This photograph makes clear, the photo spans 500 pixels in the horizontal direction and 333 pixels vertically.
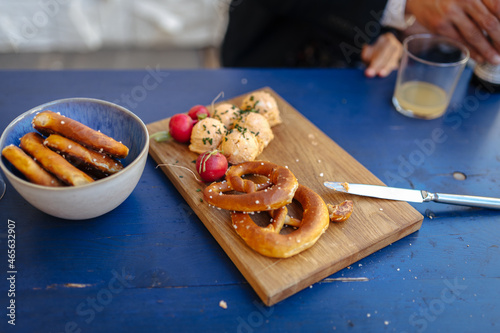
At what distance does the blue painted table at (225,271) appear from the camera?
83cm

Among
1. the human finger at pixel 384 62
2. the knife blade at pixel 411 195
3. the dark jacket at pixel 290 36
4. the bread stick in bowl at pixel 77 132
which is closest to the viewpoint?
the bread stick in bowl at pixel 77 132

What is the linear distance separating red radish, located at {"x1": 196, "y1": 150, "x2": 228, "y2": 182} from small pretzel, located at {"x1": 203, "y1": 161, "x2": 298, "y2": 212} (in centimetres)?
3

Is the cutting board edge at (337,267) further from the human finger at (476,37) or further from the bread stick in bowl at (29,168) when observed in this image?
the human finger at (476,37)

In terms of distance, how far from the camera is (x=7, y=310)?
0.82 metres

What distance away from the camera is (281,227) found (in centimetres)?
96

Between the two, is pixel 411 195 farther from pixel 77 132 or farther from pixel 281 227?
pixel 77 132

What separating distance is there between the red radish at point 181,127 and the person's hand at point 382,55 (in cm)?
93

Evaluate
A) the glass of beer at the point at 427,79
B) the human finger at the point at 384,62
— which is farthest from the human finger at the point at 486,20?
the human finger at the point at 384,62

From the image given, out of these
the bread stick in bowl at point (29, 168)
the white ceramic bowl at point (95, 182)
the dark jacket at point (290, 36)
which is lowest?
the dark jacket at point (290, 36)

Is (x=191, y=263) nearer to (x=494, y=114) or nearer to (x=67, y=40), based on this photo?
(x=494, y=114)

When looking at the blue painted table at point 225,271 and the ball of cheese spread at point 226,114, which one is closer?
the blue painted table at point 225,271

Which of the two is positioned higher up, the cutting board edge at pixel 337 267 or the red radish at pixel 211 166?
the red radish at pixel 211 166

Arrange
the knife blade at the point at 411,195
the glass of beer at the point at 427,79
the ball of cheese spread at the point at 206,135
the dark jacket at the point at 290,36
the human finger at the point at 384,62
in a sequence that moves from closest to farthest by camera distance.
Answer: the knife blade at the point at 411,195 → the ball of cheese spread at the point at 206,135 → the glass of beer at the point at 427,79 → the human finger at the point at 384,62 → the dark jacket at the point at 290,36

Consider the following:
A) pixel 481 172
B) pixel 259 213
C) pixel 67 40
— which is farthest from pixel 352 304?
pixel 67 40
